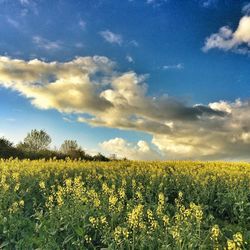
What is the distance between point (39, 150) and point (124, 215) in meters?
25.8

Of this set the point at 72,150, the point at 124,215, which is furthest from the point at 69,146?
the point at 124,215

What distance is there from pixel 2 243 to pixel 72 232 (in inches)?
64.5

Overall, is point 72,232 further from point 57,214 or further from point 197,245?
point 197,245

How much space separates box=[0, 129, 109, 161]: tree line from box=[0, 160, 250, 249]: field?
1533 cm

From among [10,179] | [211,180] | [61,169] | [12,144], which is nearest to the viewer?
[10,179]

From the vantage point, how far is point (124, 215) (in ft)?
36.2

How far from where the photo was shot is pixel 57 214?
11039 millimetres

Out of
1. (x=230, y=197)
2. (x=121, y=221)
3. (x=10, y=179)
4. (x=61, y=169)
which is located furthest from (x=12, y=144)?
(x=121, y=221)

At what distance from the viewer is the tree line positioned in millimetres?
34031

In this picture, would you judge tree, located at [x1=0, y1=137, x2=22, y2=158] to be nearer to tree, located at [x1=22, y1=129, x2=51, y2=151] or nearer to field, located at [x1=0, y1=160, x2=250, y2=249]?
tree, located at [x1=22, y1=129, x2=51, y2=151]

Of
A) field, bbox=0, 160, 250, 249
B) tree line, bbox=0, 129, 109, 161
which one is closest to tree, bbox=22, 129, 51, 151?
tree line, bbox=0, 129, 109, 161

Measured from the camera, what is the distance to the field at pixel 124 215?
9109mm

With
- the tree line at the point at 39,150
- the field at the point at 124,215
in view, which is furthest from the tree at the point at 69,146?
the field at the point at 124,215

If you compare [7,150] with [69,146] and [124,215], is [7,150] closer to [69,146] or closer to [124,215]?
[69,146]
